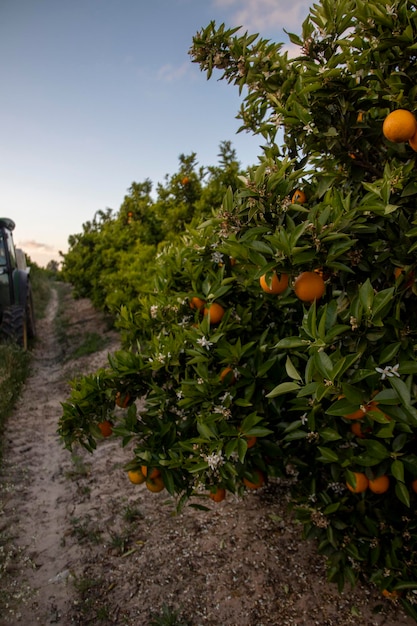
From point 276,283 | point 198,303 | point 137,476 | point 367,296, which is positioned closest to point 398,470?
point 367,296

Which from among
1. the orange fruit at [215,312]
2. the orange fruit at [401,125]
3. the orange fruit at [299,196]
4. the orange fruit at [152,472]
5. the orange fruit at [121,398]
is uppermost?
the orange fruit at [401,125]

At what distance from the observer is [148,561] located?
286cm

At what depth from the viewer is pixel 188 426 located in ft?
7.05

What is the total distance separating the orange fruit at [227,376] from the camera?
6.24ft

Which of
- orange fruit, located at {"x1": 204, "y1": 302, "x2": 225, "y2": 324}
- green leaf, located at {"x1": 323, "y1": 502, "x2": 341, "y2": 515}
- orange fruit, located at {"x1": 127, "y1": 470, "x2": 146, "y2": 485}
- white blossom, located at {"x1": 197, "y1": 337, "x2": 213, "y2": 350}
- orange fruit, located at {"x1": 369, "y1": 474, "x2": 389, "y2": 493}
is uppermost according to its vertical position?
orange fruit, located at {"x1": 204, "y1": 302, "x2": 225, "y2": 324}

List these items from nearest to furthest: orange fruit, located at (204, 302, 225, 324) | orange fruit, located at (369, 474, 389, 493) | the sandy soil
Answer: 1. orange fruit, located at (369, 474, 389, 493)
2. orange fruit, located at (204, 302, 225, 324)
3. the sandy soil

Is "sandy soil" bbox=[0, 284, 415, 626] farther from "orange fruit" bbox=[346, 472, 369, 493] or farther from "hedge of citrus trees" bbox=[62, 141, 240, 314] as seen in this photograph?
"hedge of citrus trees" bbox=[62, 141, 240, 314]

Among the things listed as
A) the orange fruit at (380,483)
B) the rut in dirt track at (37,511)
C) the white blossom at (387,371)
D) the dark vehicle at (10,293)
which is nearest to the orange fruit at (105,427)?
the rut in dirt track at (37,511)

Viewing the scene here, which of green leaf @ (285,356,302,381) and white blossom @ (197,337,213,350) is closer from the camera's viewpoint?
green leaf @ (285,356,302,381)

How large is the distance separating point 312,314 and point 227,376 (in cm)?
59

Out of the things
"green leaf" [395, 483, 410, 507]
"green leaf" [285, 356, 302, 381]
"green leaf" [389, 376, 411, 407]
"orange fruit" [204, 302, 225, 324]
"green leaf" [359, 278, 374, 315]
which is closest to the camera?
"green leaf" [389, 376, 411, 407]

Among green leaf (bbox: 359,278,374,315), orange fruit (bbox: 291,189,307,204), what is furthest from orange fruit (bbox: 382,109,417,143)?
green leaf (bbox: 359,278,374,315)

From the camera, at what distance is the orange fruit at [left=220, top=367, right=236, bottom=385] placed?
190 centimetres

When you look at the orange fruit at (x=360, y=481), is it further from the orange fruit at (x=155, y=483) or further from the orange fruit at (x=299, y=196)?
the orange fruit at (x=299, y=196)
